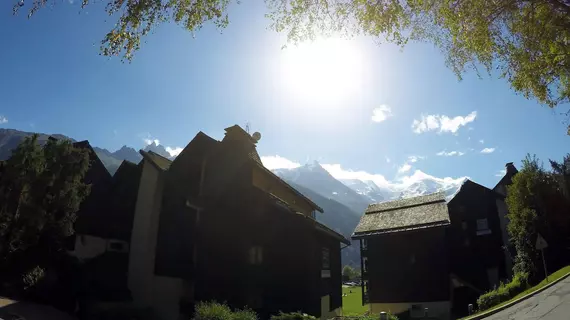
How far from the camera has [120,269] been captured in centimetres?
2291

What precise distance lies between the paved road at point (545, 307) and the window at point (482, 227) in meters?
18.3

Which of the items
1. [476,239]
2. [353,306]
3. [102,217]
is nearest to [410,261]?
[476,239]

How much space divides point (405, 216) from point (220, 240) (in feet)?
62.1

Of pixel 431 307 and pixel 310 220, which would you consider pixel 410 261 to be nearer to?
pixel 431 307

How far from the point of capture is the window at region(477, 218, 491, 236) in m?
32.5

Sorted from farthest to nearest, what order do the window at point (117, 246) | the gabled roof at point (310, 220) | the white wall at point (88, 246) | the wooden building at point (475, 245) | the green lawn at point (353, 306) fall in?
the green lawn at point (353, 306) < the wooden building at point (475, 245) < the window at point (117, 246) < the white wall at point (88, 246) < the gabled roof at point (310, 220)

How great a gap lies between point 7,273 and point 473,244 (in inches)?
1384

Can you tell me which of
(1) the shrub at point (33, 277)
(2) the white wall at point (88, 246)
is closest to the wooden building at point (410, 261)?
(2) the white wall at point (88, 246)

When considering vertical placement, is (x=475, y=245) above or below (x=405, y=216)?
below

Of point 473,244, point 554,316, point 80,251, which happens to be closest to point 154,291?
point 80,251

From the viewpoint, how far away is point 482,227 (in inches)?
1299

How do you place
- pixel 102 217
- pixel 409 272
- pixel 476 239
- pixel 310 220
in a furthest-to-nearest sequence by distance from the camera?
pixel 476 239 < pixel 409 272 < pixel 102 217 < pixel 310 220

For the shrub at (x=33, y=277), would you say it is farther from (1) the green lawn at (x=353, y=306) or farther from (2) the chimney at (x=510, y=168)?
(2) the chimney at (x=510, y=168)

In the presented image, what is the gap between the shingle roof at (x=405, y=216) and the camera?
2992cm
